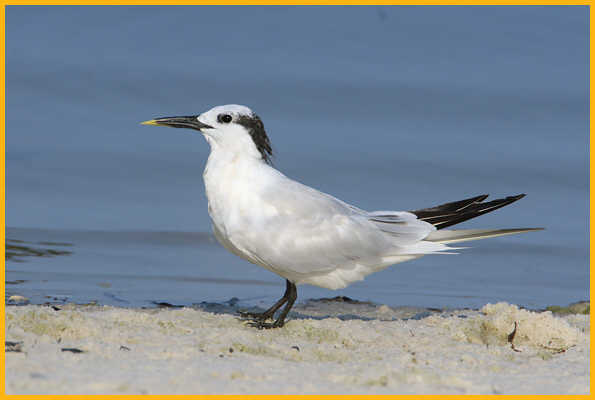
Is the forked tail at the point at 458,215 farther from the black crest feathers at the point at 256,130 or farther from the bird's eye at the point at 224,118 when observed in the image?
the bird's eye at the point at 224,118

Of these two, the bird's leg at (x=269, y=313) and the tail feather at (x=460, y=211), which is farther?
the tail feather at (x=460, y=211)

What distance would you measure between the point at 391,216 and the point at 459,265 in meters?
2.80

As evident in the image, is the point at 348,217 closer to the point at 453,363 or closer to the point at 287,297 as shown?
the point at 287,297

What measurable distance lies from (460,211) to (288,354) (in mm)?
1632

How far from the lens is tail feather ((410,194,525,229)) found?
5023 millimetres

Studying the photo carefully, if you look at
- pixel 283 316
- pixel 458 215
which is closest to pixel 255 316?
pixel 283 316

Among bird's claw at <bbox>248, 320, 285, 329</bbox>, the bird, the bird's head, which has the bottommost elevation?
bird's claw at <bbox>248, 320, 285, 329</bbox>

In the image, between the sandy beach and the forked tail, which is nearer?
the sandy beach

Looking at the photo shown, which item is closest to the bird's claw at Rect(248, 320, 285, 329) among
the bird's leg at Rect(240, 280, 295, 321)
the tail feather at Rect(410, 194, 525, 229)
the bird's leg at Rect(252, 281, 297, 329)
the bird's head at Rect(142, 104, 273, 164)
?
the bird's leg at Rect(252, 281, 297, 329)

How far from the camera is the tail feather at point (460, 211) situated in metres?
5.02

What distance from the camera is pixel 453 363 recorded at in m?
3.83

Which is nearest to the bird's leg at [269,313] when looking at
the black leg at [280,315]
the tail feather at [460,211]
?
the black leg at [280,315]

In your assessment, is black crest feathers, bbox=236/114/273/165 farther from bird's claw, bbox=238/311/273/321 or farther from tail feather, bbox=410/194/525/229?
tail feather, bbox=410/194/525/229

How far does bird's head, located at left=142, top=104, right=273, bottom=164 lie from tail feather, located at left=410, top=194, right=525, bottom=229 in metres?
1.00
